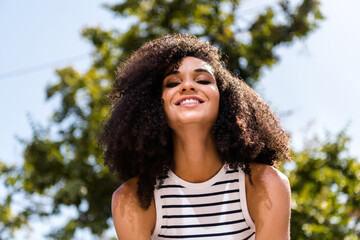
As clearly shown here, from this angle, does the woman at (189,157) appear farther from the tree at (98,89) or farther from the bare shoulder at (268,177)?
the tree at (98,89)

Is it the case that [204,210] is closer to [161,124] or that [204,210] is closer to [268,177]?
[268,177]

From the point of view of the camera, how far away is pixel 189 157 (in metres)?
2.41

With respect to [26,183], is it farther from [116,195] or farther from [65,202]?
[116,195]

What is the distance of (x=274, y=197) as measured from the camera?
230 centimetres

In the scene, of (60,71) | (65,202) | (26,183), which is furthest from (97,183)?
(60,71)

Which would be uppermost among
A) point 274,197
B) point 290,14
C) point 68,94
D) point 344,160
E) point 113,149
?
point 290,14

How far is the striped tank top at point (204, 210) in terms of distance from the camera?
2.33m

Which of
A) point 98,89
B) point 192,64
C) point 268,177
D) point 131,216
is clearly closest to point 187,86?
point 192,64

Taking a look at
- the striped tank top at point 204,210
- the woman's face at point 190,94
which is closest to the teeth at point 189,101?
the woman's face at point 190,94

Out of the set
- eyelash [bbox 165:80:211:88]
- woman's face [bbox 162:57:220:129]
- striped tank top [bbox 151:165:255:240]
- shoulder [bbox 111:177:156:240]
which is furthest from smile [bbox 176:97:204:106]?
shoulder [bbox 111:177:156:240]

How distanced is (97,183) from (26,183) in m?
1.52

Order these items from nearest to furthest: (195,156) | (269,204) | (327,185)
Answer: (269,204)
(195,156)
(327,185)

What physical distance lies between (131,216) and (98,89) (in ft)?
21.5

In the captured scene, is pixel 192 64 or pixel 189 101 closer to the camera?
pixel 189 101
